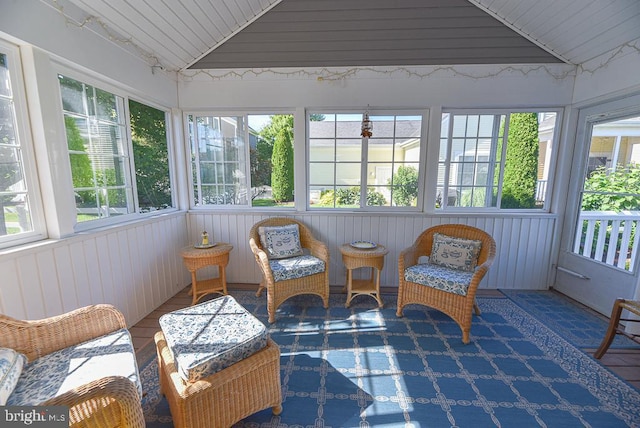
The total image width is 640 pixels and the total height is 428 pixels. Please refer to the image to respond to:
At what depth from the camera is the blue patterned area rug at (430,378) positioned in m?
1.54

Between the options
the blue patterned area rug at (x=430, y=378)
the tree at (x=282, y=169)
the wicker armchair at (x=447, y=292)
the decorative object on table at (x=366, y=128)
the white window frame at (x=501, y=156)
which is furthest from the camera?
the tree at (x=282, y=169)

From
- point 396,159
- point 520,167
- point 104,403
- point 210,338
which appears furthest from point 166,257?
point 520,167

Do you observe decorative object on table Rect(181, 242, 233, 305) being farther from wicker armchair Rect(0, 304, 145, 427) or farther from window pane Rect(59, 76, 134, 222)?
wicker armchair Rect(0, 304, 145, 427)

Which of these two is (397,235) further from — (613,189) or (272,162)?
(613,189)

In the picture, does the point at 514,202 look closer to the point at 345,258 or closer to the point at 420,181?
the point at 420,181

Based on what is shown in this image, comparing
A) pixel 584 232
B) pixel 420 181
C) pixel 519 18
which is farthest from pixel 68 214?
pixel 584 232

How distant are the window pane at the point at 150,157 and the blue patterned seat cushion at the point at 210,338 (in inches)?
67.7

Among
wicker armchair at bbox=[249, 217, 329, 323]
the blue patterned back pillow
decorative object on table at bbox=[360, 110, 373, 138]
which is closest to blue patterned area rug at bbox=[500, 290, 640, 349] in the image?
the blue patterned back pillow

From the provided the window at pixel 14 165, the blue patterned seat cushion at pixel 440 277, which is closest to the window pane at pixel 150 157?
the window at pixel 14 165

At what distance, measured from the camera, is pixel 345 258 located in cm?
285

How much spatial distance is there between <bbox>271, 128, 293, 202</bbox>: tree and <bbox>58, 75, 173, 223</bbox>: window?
1.32m

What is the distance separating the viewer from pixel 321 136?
3240 mm

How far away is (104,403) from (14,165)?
170 cm

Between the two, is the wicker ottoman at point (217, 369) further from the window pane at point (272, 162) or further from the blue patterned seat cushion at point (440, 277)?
the window pane at point (272, 162)
